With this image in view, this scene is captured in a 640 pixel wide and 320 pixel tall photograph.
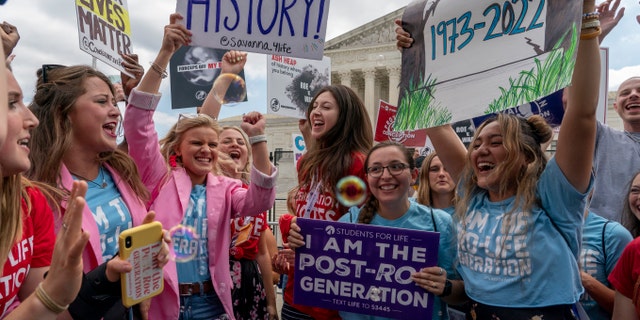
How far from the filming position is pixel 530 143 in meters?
2.24

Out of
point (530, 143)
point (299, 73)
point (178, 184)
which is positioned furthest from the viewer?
point (299, 73)

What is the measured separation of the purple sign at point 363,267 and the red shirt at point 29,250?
1.16 meters

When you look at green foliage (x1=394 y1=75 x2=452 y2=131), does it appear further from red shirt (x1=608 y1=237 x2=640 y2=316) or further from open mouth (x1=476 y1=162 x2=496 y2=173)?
red shirt (x1=608 y1=237 x2=640 y2=316)

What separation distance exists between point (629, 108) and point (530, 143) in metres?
1.78

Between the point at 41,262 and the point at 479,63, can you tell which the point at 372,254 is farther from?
the point at 41,262

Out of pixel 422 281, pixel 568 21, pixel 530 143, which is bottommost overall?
pixel 422 281

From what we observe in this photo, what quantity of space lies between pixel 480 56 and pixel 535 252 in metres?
0.91

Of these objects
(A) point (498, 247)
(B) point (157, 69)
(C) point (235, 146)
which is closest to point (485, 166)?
(A) point (498, 247)

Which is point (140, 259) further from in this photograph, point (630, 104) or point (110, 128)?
point (630, 104)

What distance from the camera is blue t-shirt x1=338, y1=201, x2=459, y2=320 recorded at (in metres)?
2.43

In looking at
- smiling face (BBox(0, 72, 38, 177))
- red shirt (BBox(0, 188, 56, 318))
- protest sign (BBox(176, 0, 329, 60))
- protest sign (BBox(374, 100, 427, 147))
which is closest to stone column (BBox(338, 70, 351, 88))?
protest sign (BBox(374, 100, 427, 147))

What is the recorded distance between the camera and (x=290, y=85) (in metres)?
7.98

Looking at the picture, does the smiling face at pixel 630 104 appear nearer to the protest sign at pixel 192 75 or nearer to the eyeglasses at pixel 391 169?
the eyeglasses at pixel 391 169

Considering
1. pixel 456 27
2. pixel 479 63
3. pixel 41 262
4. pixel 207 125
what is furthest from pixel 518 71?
pixel 41 262
